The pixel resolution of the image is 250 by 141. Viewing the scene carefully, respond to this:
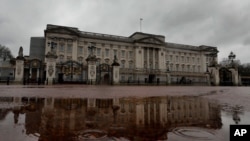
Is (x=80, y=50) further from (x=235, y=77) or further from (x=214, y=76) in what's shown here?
(x=235, y=77)

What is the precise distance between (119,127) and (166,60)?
62.9 m

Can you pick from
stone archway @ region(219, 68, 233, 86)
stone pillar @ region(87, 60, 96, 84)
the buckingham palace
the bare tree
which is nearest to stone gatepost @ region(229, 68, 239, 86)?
stone archway @ region(219, 68, 233, 86)

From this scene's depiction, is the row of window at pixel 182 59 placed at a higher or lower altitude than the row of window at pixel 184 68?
higher

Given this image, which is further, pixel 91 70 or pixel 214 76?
pixel 214 76

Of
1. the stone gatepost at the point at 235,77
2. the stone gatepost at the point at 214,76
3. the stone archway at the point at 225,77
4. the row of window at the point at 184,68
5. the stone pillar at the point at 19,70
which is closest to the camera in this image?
the stone pillar at the point at 19,70

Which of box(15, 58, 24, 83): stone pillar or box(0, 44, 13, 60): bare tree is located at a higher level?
box(0, 44, 13, 60): bare tree

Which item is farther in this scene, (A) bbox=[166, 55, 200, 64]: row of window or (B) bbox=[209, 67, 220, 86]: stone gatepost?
(A) bbox=[166, 55, 200, 64]: row of window

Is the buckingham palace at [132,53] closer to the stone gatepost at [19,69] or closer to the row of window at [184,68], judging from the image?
the row of window at [184,68]

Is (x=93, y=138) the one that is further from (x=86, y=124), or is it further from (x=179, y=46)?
(x=179, y=46)

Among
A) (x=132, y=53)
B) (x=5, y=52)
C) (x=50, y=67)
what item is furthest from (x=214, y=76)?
(x=5, y=52)

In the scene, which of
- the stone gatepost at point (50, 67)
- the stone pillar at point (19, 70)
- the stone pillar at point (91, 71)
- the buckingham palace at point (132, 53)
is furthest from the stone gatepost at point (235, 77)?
the stone pillar at point (19, 70)

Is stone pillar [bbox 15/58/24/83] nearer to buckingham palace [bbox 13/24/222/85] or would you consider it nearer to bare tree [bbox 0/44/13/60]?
buckingham palace [bbox 13/24/222/85]

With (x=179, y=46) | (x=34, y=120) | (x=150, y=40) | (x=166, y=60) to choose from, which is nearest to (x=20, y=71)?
(x=34, y=120)

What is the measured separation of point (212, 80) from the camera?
35.4 metres
